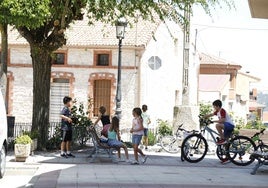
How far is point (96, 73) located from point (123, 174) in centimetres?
2336

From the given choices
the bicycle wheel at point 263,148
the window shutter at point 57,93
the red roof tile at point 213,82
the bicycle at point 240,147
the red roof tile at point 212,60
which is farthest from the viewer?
the red roof tile at point 212,60

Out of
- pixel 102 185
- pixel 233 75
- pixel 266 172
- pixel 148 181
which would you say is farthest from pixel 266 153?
pixel 233 75

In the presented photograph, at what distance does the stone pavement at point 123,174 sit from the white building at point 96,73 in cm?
1861

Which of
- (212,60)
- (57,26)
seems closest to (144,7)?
(57,26)

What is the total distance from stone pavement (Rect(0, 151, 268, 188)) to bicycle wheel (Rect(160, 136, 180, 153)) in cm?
218

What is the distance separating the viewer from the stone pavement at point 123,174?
10422mm

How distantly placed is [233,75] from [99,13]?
42844mm

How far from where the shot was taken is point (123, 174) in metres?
11.8

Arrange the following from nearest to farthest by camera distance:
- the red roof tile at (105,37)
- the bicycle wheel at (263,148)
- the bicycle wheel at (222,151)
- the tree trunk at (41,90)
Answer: the bicycle wheel at (263,148) → the bicycle wheel at (222,151) → the tree trunk at (41,90) → the red roof tile at (105,37)

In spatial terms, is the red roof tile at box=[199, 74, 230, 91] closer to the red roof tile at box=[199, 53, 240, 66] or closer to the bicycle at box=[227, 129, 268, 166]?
the red roof tile at box=[199, 53, 240, 66]

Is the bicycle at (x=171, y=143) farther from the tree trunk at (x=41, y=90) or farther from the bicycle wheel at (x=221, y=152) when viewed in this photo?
the tree trunk at (x=41, y=90)

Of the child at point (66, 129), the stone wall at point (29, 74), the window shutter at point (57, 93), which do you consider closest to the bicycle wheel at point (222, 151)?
the child at point (66, 129)

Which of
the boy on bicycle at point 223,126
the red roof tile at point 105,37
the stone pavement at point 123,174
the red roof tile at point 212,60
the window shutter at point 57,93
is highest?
the red roof tile at point 212,60

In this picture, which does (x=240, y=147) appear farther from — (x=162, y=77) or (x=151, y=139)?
(x=162, y=77)
